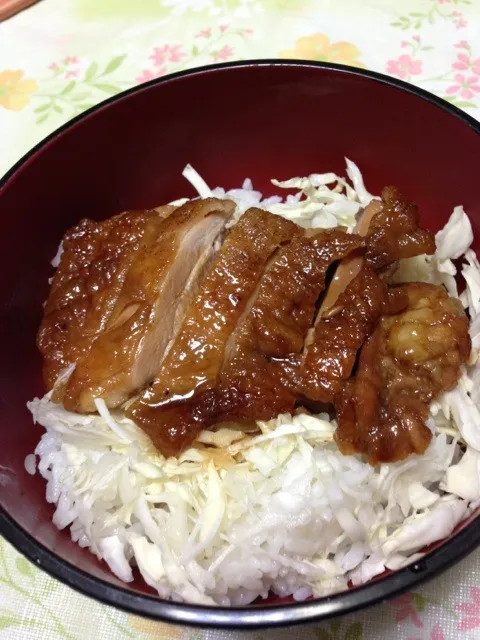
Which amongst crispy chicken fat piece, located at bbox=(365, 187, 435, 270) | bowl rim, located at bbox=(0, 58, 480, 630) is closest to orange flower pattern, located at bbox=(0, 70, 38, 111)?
crispy chicken fat piece, located at bbox=(365, 187, 435, 270)

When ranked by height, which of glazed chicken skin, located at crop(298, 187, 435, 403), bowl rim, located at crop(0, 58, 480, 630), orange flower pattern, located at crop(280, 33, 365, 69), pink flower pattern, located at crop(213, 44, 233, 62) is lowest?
bowl rim, located at crop(0, 58, 480, 630)

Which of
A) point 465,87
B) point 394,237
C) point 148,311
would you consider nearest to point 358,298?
point 394,237

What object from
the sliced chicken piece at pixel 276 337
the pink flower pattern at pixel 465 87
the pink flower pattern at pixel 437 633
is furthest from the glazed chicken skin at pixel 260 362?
the pink flower pattern at pixel 465 87

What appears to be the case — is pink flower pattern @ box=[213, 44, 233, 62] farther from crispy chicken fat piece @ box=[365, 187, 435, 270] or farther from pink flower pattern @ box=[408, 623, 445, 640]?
pink flower pattern @ box=[408, 623, 445, 640]

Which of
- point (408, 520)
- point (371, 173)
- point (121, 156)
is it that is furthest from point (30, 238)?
point (408, 520)

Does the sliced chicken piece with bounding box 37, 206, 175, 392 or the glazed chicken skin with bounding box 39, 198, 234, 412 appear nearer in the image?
the glazed chicken skin with bounding box 39, 198, 234, 412

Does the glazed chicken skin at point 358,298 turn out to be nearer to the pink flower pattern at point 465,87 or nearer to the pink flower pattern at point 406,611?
the pink flower pattern at point 406,611

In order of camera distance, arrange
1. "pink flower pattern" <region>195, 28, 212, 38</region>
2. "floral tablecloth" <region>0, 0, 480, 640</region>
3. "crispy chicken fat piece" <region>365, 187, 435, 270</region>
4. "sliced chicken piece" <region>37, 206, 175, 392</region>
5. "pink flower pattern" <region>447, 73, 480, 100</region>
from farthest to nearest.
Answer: "pink flower pattern" <region>195, 28, 212, 38</region>, "floral tablecloth" <region>0, 0, 480, 640</region>, "pink flower pattern" <region>447, 73, 480, 100</region>, "sliced chicken piece" <region>37, 206, 175, 392</region>, "crispy chicken fat piece" <region>365, 187, 435, 270</region>
